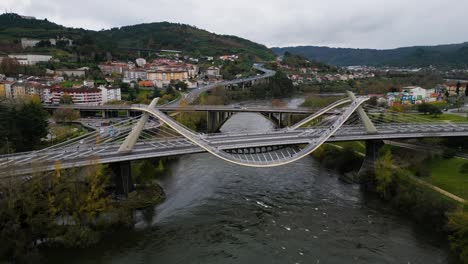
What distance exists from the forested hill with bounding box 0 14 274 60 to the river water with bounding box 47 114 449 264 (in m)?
67.3

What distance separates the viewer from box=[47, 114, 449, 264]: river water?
1547cm

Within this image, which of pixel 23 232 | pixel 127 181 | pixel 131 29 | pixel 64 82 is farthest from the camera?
pixel 131 29

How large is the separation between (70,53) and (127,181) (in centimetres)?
6806

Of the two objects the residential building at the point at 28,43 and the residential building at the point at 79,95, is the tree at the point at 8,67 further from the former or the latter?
the residential building at the point at 28,43

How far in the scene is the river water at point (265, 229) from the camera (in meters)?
15.5

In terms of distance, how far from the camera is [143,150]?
20641 mm

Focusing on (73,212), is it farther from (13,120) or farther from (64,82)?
(64,82)

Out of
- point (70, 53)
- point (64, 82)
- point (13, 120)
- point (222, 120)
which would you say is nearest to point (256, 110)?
point (222, 120)

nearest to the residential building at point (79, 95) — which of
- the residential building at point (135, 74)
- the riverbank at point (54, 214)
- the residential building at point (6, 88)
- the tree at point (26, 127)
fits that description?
the residential building at point (6, 88)

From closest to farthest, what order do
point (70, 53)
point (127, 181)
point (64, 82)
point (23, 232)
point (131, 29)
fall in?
point (23, 232), point (127, 181), point (64, 82), point (70, 53), point (131, 29)

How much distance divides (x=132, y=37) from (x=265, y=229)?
13583cm

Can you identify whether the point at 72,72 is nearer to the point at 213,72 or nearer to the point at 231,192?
the point at 213,72

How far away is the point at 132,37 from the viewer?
14088 centimetres

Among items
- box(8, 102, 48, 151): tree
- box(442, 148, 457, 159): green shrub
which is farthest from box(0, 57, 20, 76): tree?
box(442, 148, 457, 159): green shrub
